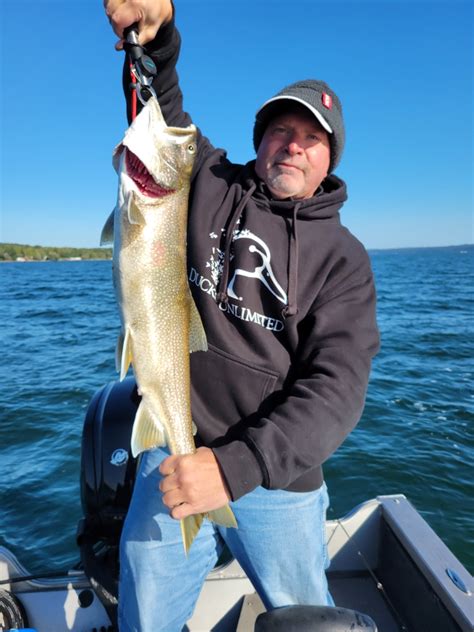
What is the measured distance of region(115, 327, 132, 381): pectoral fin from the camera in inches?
96.7

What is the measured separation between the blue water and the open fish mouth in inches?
199

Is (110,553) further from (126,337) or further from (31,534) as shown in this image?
(31,534)

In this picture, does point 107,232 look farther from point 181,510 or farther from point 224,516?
point 224,516

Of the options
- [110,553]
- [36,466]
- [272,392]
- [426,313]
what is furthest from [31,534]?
[426,313]

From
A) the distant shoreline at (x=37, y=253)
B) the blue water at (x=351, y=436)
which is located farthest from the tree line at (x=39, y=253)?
the blue water at (x=351, y=436)

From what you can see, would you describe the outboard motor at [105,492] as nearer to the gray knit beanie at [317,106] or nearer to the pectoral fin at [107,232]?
the pectoral fin at [107,232]

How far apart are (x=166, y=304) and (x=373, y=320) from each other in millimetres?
1121

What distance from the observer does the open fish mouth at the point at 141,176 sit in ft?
7.95

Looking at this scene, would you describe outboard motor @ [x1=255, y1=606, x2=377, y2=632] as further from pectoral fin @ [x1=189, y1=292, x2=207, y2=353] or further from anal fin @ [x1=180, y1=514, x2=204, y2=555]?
pectoral fin @ [x1=189, y1=292, x2=207, y2=353]

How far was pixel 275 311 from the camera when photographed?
2570 mm

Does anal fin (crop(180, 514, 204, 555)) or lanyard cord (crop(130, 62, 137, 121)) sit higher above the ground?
lanyard cord (crop(130, 62, 137, 121))

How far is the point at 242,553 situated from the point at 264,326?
134cm

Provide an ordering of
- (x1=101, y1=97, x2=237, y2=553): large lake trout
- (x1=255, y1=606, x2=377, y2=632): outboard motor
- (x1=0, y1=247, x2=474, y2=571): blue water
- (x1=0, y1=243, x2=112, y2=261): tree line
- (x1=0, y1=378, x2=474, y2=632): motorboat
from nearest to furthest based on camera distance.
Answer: (x1=255, y1=606, x2=377, y2=632): outboard motor → (x1=101, y1=97, x2=237, y2=553): large lake trout → (x1=0, y1=378, x2=474, y2=632): motorboat → (x1=0, y1=247, x2=474, y2=571): blue water → (x1=0, y1=243, x2=112, y2=261): tree line

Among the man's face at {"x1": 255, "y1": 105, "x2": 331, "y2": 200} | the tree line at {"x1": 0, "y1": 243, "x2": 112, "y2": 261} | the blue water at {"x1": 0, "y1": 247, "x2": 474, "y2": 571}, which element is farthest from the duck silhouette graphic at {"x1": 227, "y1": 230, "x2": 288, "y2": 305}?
the tree line at {"x1": 0, "y1": 243, "x2": 112, "y2": 261}
